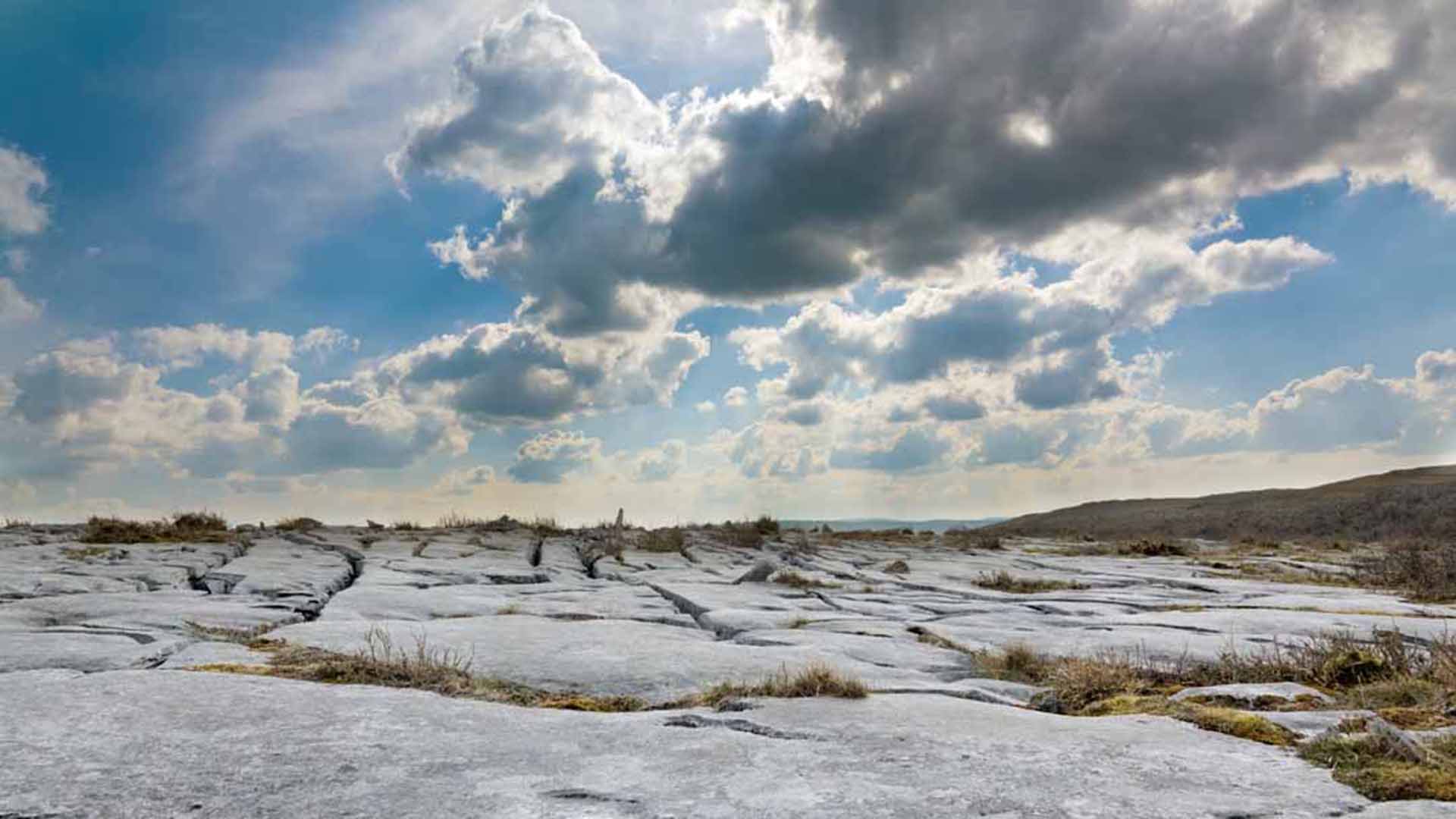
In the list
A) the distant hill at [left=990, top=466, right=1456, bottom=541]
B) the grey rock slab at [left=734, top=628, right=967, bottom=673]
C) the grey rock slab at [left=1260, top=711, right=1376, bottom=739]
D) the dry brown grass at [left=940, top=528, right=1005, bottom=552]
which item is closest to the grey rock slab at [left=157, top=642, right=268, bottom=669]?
the grey rock slab at [left=734, top=628, right=967, bottom=673]

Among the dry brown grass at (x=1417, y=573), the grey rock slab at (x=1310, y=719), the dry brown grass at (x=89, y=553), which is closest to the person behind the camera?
the grey rock slab at (x=1310, y=719)

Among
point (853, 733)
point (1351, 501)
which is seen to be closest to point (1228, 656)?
point (853, 733)

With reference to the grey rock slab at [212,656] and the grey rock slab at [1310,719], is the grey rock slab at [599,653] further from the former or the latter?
the grey rock slab at [1310,719]

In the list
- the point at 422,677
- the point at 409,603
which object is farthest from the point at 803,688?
the point at 409,603

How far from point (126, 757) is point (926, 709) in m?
2.77

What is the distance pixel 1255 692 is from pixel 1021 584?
704cm

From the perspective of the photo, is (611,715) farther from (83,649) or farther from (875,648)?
(83,649)

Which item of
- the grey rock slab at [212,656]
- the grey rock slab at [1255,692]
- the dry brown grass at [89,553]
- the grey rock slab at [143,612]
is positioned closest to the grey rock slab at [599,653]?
the grey rock slab at [212,656]

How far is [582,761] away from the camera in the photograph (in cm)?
264

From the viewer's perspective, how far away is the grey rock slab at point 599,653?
13.8 feet

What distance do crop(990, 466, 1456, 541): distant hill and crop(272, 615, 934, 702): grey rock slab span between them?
22.7 metres

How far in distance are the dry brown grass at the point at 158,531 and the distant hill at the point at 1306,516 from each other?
21581mm

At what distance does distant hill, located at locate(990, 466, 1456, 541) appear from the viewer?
27062 millimetres

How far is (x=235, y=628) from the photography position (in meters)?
5.47
